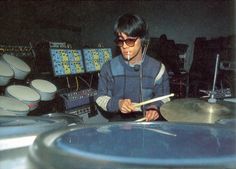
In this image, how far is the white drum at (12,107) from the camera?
2.09 m

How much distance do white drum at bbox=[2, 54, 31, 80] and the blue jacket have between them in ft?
2.11

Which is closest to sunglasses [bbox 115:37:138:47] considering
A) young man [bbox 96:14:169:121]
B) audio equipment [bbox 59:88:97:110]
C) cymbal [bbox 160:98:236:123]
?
young man [bbox 96:14:169:121]

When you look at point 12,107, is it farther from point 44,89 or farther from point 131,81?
point 131,81

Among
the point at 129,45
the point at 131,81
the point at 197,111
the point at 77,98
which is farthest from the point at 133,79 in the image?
the point at 197,111

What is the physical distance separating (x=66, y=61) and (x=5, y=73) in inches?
49.2

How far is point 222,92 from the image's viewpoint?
402cm

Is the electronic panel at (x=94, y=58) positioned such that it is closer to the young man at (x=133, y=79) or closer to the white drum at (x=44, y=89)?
the white drum at (x=44, y=89)

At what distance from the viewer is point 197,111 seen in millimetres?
1548

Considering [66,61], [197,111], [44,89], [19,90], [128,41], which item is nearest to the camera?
[197,111]

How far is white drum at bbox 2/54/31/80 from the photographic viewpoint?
276 centimetres

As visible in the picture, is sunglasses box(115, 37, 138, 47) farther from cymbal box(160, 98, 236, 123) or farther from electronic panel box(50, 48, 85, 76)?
electronic panel box(50, 48, 85, 76)

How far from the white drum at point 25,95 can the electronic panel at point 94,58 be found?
139 centimetres

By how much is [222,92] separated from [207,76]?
1.87 meters

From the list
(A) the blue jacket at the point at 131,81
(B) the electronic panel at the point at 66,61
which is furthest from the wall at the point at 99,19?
(A) the blue jacket at the point at 131,81
